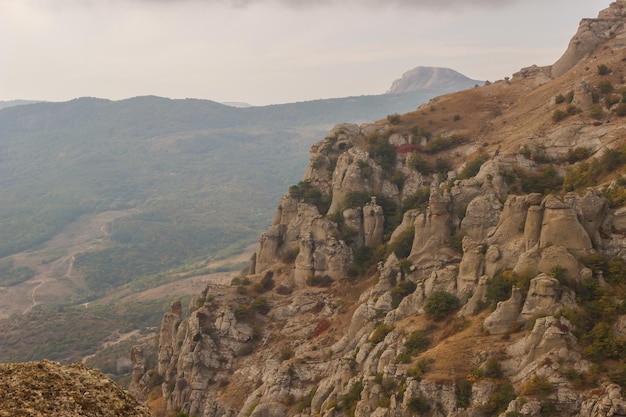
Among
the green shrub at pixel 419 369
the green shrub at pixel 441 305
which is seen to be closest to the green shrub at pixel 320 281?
the green shrub at pixel 441 305

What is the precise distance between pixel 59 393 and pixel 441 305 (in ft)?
94.3

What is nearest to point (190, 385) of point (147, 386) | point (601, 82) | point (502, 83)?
point (147, 386)

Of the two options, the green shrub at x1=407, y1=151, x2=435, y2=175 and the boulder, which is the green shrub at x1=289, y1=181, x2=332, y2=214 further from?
the boulder

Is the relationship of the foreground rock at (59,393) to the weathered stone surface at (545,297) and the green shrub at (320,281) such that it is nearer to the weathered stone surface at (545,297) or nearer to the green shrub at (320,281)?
the weathered stone surface at (545,297)

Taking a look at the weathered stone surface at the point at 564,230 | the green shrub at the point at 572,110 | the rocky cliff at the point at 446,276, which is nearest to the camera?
the rocky cliff at the point at 446,276

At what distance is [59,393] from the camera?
1301 centimetres

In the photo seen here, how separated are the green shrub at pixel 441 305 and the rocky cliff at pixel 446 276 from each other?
0.13 meters

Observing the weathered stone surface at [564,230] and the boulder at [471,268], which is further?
the boulder at [471,268]

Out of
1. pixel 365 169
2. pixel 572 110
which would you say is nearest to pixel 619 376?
pixel 572 110

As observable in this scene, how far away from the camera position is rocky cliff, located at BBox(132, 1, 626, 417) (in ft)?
102

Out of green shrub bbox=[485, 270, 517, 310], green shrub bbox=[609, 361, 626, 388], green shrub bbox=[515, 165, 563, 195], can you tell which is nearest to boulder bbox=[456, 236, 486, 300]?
green shrub bbox=[485, 270, 517, 310]

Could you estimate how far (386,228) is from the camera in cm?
5588

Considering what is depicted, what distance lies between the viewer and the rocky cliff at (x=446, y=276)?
3114cm

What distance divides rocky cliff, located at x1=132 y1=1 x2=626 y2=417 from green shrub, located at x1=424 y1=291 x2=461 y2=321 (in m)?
0.13
